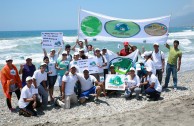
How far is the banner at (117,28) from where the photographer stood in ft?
33.2

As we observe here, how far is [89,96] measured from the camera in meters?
8.80

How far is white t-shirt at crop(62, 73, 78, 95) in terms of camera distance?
8375mm

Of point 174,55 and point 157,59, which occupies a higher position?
point 174,55

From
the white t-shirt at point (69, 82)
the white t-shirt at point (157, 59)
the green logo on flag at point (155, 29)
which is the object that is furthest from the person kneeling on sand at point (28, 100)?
the green logo on flag at point (155, 29)

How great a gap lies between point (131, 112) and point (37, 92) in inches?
112

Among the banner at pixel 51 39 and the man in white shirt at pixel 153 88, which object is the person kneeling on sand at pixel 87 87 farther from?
the man in white shirt at pixel 153 88

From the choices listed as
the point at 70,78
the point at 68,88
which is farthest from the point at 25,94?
the point at 70,78

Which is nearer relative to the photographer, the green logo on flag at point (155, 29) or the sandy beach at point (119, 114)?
the sandy beach at point (119, 114)

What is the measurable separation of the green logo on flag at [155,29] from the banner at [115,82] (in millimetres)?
2152

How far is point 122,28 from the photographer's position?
406 inches

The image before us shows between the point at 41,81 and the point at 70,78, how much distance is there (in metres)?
0.91

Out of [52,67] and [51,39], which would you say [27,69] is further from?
[51,39]

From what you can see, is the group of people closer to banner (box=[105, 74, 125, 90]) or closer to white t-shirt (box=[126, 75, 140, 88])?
white t-shirt (box=[126, 75, 140, 88])

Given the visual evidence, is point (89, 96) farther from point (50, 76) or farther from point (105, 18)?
point (105, 18)
